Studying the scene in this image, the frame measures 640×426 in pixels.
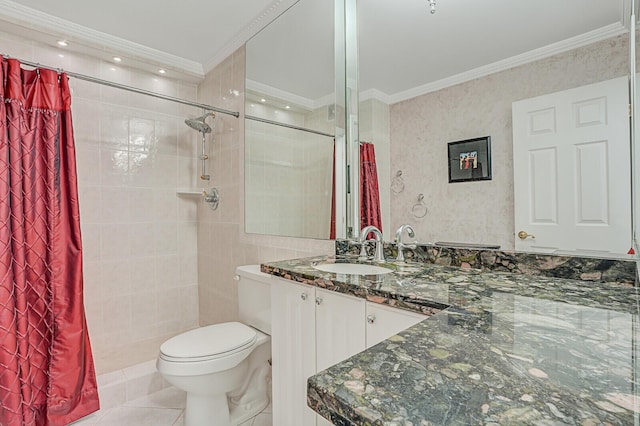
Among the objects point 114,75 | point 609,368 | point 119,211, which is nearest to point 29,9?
point 114,75

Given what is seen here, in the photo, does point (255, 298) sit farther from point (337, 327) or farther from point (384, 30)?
point (384, 30)

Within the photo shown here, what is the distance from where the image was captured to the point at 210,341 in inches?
64.6

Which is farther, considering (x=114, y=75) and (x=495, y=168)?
(x=114, y=75)

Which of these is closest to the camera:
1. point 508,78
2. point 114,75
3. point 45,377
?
point 508,78

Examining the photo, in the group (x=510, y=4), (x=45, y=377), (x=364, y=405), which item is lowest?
(x=45, y=377)

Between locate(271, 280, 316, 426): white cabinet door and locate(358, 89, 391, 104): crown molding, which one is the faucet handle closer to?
locate(271, 280, 316, 426): white cabinet door

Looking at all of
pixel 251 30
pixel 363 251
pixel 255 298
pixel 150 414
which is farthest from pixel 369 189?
pixel 150 414

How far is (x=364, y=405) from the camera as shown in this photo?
371mm

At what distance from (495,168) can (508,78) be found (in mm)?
315

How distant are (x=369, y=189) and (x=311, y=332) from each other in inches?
31.4

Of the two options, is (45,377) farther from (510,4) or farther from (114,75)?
(510,4)

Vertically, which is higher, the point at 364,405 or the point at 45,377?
the point at 364,405

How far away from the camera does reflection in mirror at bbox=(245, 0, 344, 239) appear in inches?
71.0

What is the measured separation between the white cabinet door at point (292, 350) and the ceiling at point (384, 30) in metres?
1.02
